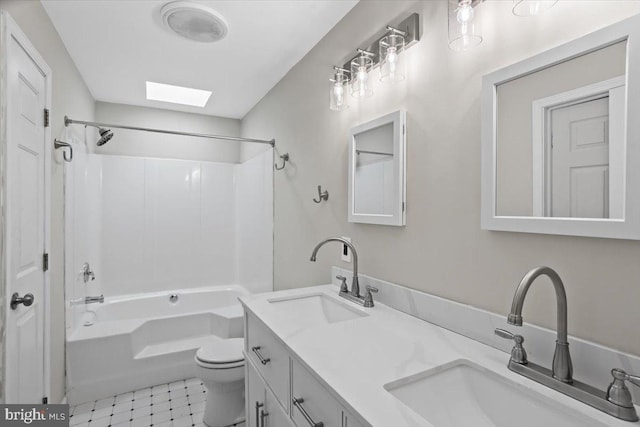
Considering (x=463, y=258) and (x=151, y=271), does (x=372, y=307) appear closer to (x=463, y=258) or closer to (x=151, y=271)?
(x=463, y=258)

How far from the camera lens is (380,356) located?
95 centimetres

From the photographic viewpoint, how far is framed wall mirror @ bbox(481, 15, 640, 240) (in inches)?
30.0

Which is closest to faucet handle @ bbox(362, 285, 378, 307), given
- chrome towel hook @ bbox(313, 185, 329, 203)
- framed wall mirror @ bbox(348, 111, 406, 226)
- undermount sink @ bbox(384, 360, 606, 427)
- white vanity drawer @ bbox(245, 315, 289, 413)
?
framed wall mirror @ bbox(348, 111, 406, 226)

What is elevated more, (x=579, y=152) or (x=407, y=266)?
(x=579, y=152)

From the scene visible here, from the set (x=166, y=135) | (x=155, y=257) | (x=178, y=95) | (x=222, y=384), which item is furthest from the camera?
(x=166, y=135)

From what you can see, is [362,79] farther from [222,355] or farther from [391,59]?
[222,355]

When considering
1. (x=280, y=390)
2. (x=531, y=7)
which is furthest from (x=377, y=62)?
(x=280, y=390)

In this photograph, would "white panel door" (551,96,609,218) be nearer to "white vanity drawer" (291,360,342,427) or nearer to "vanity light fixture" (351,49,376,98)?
"white vanity drawer" (291,360,342,427)

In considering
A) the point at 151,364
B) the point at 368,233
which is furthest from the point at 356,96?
the point at 151,364

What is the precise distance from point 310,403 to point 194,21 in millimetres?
2059

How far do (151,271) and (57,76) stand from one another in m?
2.07

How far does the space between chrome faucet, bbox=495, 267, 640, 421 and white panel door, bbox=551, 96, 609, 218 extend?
0.66ft

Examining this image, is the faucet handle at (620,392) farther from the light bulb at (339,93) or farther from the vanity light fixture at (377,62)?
the light bulb at (339,93)

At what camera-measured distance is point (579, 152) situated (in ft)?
2.78
